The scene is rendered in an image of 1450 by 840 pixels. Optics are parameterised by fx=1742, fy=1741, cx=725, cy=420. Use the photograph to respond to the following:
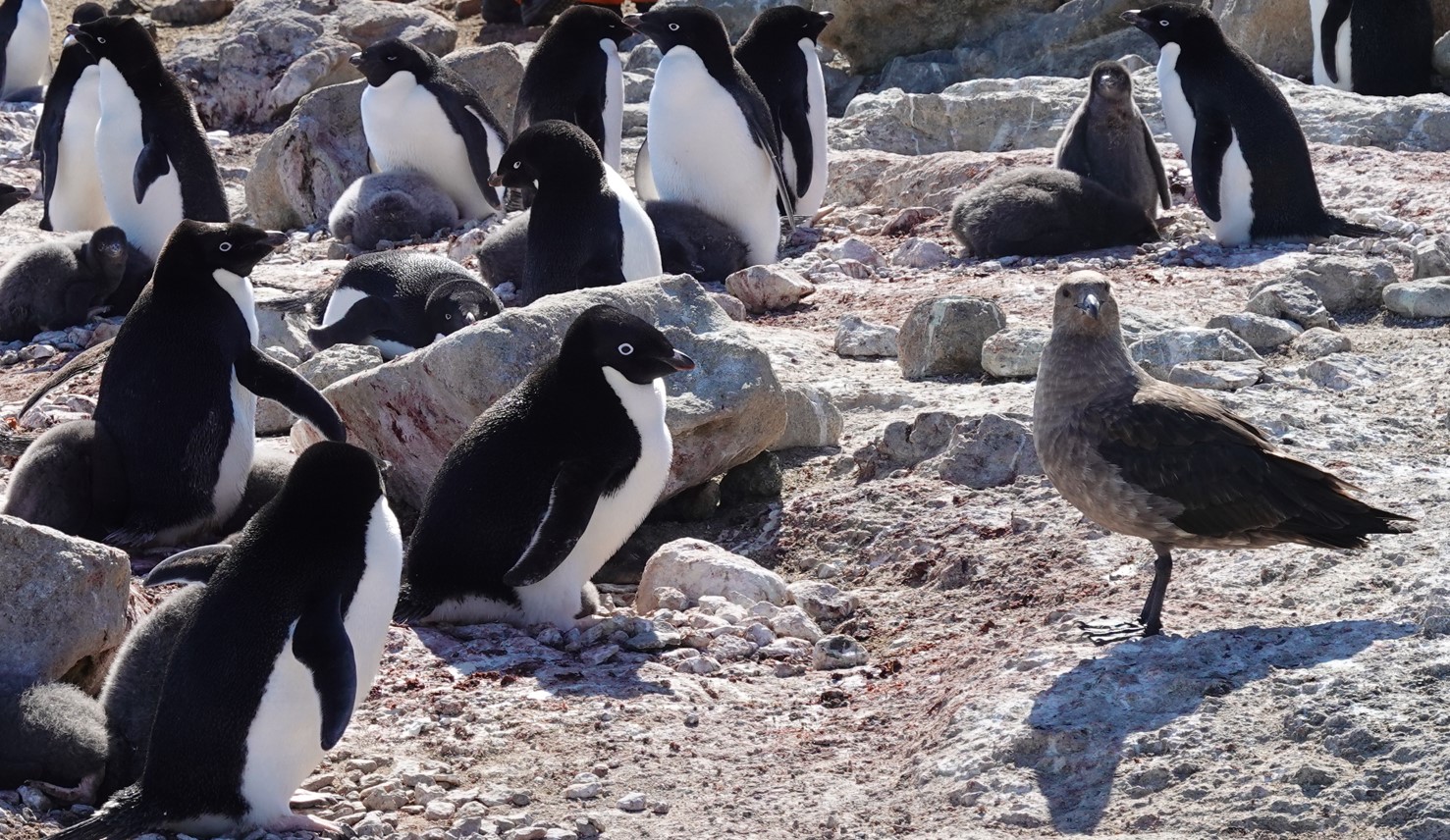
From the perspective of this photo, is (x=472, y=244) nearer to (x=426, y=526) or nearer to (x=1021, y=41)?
(x=426, y=526)

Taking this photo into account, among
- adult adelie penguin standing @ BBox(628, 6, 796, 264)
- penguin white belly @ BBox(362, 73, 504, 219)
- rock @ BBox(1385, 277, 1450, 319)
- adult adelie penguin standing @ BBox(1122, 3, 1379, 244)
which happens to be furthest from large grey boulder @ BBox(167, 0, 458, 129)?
rock @ BBox(1385, 277, 1450, 319)

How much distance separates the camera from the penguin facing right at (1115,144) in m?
10.0

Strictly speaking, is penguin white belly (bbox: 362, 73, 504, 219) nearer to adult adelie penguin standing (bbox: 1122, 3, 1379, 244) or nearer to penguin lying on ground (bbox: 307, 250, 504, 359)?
penguin lying on ground (bbox: 307, 250, 504, 359)

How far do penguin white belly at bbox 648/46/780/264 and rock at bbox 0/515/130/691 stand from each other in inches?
244

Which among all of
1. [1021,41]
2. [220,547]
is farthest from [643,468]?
[1021,41]

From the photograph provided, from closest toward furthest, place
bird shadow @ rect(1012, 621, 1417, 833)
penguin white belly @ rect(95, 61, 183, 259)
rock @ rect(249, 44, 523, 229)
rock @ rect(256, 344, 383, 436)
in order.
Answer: bird shadow @ rect(1012, 621, 1417, 833), rock @ rect(256, 344, 383, 436), penguin white belly @ rect(95, 61, 183, 259), rock @ rect(249, 44, 523, 229)

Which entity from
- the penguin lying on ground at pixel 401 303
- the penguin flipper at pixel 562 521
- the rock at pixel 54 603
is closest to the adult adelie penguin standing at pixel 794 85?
the penguin lying on ground at pixel 401 303

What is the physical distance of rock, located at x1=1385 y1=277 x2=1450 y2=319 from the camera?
7461 millimetres

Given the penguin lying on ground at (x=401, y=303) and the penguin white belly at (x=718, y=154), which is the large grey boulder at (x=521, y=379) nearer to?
the penguin lying on ground at (x=401, y=303)

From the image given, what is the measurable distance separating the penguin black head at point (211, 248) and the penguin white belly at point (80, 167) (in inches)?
222

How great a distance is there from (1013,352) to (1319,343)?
1.21 meters

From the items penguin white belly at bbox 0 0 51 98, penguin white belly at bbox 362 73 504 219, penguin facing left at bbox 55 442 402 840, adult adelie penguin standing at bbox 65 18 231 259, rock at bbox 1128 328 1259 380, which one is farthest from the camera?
penguin white belly at bbox 0 0 51 98

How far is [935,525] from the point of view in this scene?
5762 mm

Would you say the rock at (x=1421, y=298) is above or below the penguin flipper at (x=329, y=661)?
below
